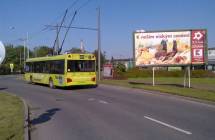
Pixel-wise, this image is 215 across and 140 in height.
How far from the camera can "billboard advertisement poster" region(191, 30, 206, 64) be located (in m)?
28.4

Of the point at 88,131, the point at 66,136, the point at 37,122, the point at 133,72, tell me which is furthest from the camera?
the point at 133,72

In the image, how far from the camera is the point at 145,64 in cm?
2966

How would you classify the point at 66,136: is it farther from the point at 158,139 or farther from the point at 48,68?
the point at 48,68

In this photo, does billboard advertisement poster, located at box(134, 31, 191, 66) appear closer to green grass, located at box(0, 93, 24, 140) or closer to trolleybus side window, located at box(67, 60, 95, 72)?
trolleybus side window, located at box(67, 60, 95, 72)

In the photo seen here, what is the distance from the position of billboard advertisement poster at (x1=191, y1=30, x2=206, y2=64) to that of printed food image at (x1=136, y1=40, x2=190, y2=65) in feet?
1.63

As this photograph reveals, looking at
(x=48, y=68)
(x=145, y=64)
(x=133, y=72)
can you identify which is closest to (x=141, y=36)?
(x=145, y=64)

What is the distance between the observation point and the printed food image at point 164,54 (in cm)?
2892

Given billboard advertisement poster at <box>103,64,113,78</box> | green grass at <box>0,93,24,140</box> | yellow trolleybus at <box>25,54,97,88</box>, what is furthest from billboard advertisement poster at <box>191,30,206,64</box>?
green grass at <box>0,93,24,140</box>

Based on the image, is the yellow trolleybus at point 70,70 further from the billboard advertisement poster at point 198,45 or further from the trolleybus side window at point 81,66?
the billboard advertisement poster at point 198,45

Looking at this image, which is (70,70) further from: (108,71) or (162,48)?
(108,71)

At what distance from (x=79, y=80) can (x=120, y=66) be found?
117ft

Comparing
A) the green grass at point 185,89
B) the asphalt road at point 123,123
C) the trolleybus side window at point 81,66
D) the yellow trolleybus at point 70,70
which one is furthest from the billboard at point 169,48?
the asphalt road at point 123,123

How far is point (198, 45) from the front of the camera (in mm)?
28703

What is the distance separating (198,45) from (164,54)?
2833 millimetres
